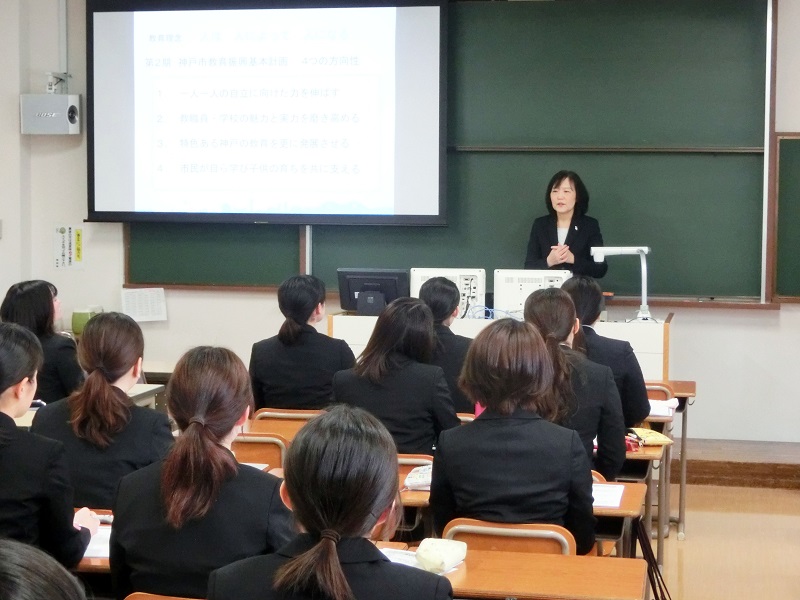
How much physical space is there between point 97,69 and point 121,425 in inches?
185

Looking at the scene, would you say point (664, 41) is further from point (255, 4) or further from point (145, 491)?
point (145, 491)

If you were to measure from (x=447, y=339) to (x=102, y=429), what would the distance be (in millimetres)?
1802

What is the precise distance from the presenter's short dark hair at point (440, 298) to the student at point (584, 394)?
0.97 m

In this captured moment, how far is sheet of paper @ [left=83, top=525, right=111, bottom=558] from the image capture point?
2.32 metres

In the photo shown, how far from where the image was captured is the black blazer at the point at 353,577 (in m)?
1.48

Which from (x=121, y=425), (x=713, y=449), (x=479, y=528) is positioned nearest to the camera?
(x=479, y=528)

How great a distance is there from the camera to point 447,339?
13.8 ft

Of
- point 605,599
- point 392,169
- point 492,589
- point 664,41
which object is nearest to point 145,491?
point 492,589

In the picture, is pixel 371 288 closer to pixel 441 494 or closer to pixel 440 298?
pixel 440 298

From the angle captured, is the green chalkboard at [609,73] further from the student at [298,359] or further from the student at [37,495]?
the student at [37,495]

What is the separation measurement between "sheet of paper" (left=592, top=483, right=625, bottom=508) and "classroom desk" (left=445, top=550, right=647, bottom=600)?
484 mm

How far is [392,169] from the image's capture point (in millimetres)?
6527

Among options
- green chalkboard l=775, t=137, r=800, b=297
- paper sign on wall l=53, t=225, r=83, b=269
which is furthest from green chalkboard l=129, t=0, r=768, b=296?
paper sign on wall l=53, t=225, r=83, b=269

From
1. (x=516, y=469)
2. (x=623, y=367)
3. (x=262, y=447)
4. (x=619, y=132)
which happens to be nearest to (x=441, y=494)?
(x=516, y=469)
